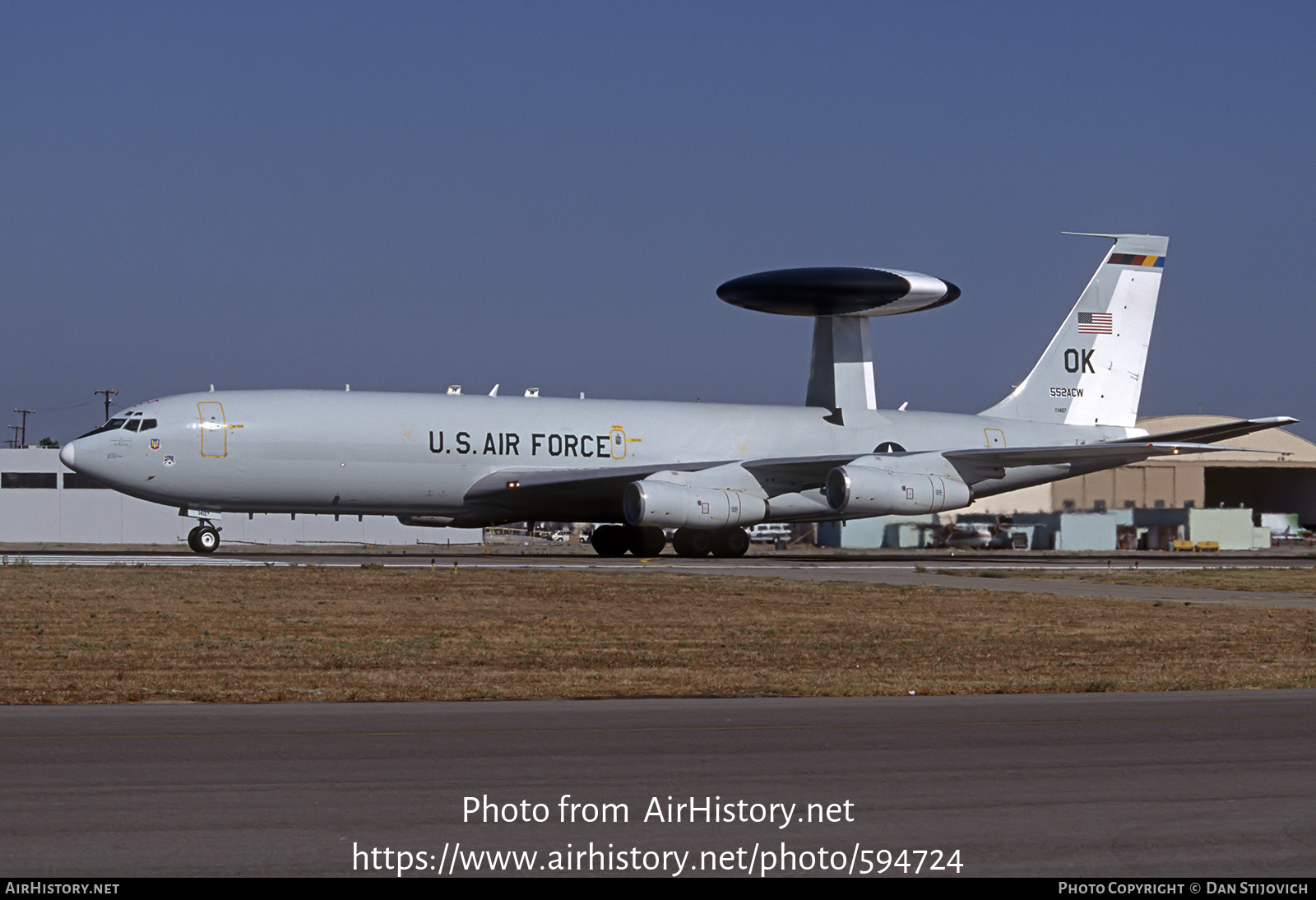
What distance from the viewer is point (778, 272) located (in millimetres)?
46406

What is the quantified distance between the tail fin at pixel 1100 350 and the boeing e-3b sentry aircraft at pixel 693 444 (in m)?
0.06

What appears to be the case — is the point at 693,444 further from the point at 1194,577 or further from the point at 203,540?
the point at 1194,577

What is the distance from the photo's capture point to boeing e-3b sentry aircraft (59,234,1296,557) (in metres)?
36.6

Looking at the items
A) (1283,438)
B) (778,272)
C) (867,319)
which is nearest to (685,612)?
(778,272)

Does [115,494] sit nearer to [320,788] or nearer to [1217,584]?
[1217,584]

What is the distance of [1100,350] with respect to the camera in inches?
1962

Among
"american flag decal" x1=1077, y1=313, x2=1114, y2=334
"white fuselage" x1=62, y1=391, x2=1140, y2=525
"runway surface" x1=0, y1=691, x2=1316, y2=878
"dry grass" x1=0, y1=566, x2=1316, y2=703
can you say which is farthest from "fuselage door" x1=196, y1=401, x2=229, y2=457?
"american flag decal" x1=1077, y1=313, x2=1114, y2=334

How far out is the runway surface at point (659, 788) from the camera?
7035 millimetres

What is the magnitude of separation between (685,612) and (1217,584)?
14.6m

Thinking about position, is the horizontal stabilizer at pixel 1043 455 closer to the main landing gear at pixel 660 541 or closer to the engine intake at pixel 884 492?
the engine intake at pixel 884 492

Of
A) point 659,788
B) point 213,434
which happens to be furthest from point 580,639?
point 213,434

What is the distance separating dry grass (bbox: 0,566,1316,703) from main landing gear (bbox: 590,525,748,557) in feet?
42.4

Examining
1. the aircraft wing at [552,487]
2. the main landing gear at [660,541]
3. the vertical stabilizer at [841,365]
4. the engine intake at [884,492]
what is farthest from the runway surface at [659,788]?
the vertical stabilizer at [841,365]

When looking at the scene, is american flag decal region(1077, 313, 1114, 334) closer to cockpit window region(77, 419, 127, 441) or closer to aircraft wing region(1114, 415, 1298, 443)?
aircraft wing region(1114, 415, 1298, 443)
